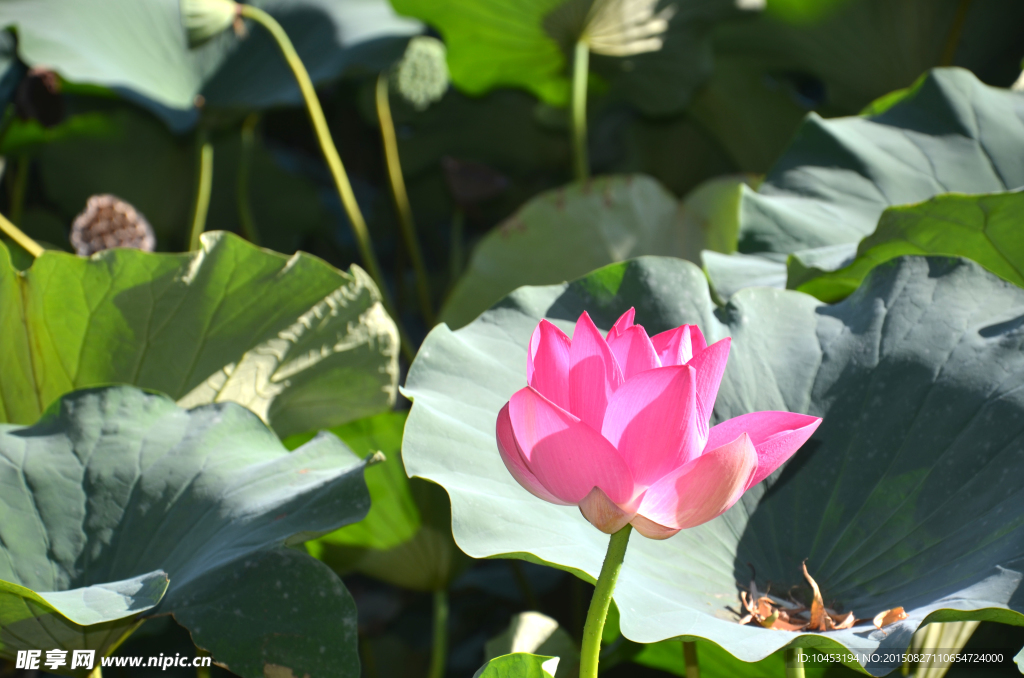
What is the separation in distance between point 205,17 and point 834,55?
42.6 inches

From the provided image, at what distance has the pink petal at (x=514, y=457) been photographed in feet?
1.37

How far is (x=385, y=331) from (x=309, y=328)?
80 millimetres

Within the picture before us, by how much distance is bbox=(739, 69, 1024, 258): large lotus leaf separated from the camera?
927 mm

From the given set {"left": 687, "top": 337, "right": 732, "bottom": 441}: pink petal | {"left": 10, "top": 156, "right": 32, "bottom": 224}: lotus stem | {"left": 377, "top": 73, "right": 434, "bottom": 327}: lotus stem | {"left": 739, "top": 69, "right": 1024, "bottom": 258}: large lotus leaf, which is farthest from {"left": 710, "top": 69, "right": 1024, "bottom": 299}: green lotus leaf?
{"left": 10, "top": 156, "right": 32, "bottom": 224}: lotus stem

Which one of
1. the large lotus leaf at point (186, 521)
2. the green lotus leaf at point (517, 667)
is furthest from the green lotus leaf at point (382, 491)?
the green lotus leaf at point (517, 667)

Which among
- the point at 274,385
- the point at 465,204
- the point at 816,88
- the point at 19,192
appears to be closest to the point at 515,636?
the point at 274,385

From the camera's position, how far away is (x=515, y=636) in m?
0.75

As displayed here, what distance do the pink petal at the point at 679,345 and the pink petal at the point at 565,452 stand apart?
2.9 inches

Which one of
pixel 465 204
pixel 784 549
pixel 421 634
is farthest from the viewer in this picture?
pixel 465 204

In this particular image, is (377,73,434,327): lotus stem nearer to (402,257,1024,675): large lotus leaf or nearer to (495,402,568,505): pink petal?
(402,257,1024,675): large lotus leaf

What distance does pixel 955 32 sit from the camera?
4.39 ft

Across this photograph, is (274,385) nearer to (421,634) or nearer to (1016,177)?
(421,634)

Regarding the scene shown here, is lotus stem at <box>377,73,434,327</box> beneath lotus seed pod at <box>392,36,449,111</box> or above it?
beneath

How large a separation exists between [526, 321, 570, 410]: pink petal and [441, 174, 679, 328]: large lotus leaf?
0.76 metres
